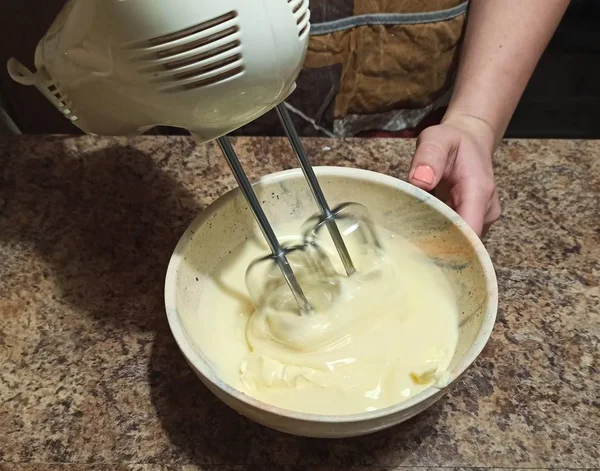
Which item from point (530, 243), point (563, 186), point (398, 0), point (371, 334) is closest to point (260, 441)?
point (371, 334)

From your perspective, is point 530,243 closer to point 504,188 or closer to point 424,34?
point 504,188

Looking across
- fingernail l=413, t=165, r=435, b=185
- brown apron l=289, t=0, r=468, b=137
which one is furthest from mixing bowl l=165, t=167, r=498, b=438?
brown apron l=289, t=0, r=468, b=137

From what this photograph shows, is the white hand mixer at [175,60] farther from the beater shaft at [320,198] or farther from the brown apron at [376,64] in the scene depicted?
the brown apron at [376,64]

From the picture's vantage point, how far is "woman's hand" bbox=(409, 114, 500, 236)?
618 mm

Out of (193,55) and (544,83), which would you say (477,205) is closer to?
(193,55)

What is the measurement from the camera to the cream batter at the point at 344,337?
0.50m

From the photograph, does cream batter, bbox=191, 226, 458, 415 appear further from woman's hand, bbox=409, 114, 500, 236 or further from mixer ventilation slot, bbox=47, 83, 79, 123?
mixer ventilation slot, bbox=47, 83, 79, 123

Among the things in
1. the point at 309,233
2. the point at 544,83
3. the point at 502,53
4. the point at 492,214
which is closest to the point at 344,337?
the point at 309,233

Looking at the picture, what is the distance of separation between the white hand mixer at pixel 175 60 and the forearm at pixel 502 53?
0.42 m

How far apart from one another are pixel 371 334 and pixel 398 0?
49cm

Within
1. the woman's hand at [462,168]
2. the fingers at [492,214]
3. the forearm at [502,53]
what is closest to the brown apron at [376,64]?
the forearm at [502,53]

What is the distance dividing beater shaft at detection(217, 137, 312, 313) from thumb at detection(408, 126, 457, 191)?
163 millimetres

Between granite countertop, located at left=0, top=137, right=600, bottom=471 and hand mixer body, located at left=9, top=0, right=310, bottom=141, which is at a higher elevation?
hand mixer body, located at left=9, top=0, right=310, bottom=141

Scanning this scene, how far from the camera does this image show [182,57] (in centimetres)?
36
